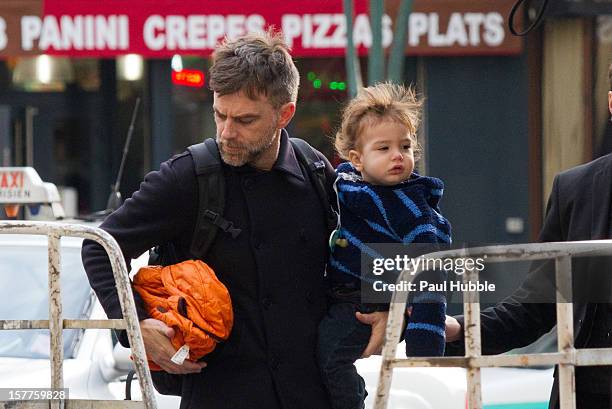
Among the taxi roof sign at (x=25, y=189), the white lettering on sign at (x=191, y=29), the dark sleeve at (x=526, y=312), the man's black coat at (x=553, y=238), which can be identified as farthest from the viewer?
the white lettering on sign at (x=191, y=29)

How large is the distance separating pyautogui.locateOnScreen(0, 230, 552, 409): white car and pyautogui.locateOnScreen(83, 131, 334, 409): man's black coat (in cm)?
116

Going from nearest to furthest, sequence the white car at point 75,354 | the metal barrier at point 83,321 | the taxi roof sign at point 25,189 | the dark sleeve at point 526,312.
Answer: the metal barrier at point 83,321
the dark sleeve at point 526,312
the white car at point 75,354
the taxi roof sign at point 25,189

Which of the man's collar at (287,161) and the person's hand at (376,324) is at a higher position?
the man's collar at (287,161)

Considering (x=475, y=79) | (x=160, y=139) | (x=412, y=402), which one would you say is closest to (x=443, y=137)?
(x=475, y=79)

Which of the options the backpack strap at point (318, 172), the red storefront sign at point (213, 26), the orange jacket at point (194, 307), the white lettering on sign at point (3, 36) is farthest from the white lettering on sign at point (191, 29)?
the orange jacket at point (194, 307)

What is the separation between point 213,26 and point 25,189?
6.87 meters

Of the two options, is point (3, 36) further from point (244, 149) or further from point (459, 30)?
point (244, 149)

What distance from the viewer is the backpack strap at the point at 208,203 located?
315 centimetres

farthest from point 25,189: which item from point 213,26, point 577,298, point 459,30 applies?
point 459,30

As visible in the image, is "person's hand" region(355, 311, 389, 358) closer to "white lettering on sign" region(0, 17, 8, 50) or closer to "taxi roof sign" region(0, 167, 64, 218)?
"taxi roof sign" region(0, 167, 64, 218)

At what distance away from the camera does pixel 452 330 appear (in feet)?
11.0

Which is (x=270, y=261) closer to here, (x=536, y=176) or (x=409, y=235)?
(x=409, y=235)

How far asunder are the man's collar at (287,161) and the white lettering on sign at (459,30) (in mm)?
9498

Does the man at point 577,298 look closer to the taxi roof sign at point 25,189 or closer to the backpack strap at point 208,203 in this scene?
the backpack strap at point 208,203
